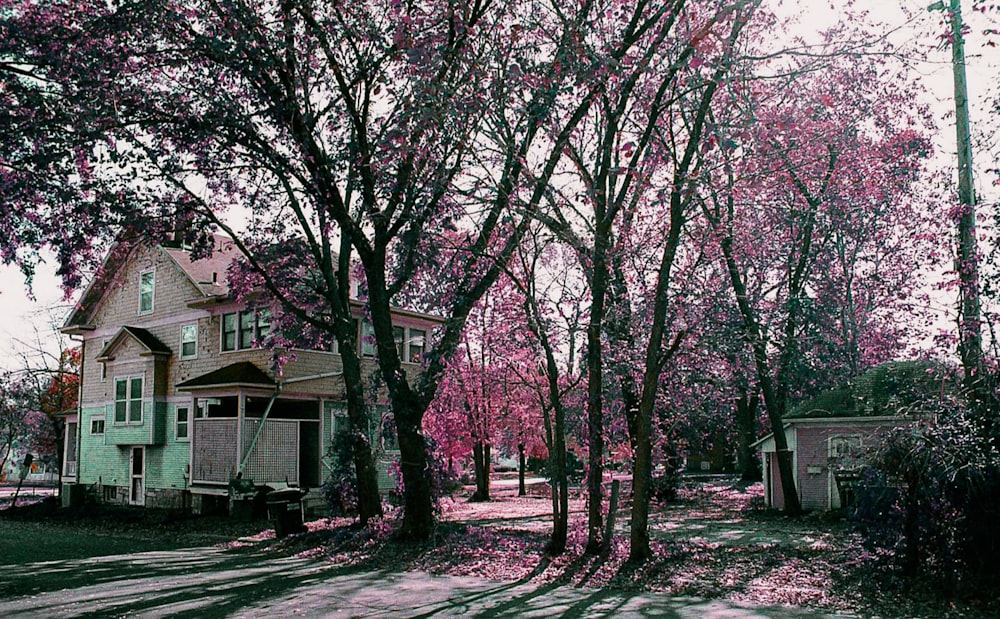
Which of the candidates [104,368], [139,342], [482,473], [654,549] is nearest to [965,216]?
[654,549]

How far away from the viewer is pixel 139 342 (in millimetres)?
28219

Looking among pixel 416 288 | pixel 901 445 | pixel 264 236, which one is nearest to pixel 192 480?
pixel 264 236

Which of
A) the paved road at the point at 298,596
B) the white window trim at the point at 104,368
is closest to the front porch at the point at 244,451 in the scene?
the white window trim at the point at 104,368

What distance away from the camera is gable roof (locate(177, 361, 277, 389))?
23.9 meters

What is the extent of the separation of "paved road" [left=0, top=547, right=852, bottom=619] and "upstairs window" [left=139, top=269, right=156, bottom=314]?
16117mm

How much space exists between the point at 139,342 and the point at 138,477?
4.39 metres

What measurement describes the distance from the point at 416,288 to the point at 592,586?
885cm

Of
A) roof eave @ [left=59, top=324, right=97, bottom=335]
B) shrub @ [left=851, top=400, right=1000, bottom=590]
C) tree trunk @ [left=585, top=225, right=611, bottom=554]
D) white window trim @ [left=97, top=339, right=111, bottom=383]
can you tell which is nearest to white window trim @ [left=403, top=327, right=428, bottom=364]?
white window trim @ [left=97, top=339, right=111, bottom=383]

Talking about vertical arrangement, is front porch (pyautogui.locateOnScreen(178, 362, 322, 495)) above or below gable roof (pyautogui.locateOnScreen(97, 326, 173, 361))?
below

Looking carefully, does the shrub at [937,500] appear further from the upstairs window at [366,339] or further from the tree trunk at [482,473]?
the tree trunk at [482,473]

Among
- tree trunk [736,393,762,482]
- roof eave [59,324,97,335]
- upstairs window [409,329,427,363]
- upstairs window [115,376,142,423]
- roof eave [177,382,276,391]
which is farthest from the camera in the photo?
tree trunk [736,393,762,482]

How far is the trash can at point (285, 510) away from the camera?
58.9ft

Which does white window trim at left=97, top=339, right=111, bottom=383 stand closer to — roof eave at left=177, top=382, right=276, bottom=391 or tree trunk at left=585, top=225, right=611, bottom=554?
roof eave at left=177, top=382, right=276, bottom=391

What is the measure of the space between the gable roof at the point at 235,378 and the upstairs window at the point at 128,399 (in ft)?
12.5
